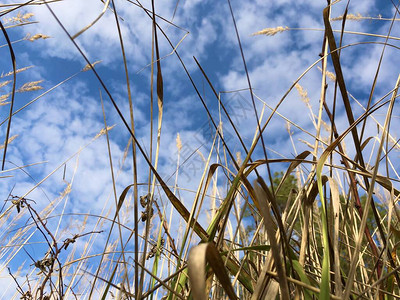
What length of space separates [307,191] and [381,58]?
12.6 inches

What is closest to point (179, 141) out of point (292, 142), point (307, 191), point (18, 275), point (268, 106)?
point (292, 142)

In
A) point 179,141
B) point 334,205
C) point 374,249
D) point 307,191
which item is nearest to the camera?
point 334,205

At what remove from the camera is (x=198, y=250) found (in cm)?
37

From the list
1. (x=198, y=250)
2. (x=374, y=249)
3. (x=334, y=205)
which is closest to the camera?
(x=198, y=250)

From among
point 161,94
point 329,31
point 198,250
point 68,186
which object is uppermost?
point 68,186

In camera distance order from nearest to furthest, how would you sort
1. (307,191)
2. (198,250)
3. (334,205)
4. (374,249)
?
(198,250), (334,205), (307,191), (374,249)

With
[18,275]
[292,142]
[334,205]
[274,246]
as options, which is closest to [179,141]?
[292,142]

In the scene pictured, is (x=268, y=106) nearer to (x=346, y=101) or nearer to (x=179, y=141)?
(x=346, y=101)

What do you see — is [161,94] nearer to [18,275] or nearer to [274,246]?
[274,246]

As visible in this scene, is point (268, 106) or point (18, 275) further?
point (18, 275)

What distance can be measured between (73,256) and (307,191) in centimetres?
211

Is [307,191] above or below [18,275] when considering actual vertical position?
below

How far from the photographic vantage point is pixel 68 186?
234cm

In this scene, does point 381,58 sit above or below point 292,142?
below
